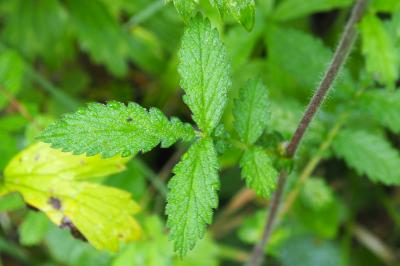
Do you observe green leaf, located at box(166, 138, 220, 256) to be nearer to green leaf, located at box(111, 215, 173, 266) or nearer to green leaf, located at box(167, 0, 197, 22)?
green leaf, located at box(167, 0, 197, 22)

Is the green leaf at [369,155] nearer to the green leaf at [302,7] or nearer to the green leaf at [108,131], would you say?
the green leaf at [302,7]

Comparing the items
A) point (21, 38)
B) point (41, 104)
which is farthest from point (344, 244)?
point (21, 38)

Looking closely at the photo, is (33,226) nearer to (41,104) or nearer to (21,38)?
(41,104)

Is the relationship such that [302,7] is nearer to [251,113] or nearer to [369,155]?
[369,155]

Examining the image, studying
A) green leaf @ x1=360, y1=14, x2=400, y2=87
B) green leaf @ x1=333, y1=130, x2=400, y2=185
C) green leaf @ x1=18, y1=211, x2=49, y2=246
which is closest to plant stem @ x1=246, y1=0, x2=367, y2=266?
green leaf @ x1=360, y1=14, x2=400, y2=87

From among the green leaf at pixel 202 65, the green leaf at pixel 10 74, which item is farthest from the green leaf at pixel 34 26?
the green leaf at pixel 202 65

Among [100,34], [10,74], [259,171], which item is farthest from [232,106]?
[259,171]

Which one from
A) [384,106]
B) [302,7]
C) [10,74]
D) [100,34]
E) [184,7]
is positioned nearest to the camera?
[184,7]
